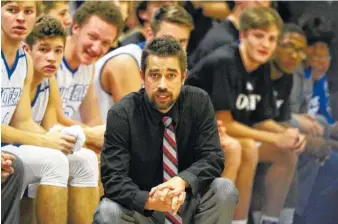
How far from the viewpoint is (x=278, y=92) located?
4.04 m

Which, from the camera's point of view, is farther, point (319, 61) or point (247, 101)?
point (319, 61)

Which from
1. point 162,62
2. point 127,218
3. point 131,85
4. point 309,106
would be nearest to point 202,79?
point 131,85

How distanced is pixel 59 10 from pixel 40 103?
49 cm

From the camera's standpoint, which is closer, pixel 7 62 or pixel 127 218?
pixel 127 218

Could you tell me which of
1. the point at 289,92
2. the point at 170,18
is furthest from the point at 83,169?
the point at 289,92

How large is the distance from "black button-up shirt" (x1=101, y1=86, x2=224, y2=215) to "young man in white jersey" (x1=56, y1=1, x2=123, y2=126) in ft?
2.47

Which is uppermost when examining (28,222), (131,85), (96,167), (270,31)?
(270,31)

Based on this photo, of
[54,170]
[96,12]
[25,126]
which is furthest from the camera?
[96,12]

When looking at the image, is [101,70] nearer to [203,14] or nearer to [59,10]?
[59,10]

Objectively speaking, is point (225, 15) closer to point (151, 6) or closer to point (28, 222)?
point (151, 6)

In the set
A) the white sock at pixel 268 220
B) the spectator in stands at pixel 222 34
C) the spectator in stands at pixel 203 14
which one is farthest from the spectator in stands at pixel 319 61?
the white sock at pixel 268 220

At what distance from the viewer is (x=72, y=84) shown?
3.50m

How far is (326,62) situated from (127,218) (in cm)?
183

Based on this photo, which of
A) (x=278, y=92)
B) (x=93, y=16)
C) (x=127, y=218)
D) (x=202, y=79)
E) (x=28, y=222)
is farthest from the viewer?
(x=278, y=92)
